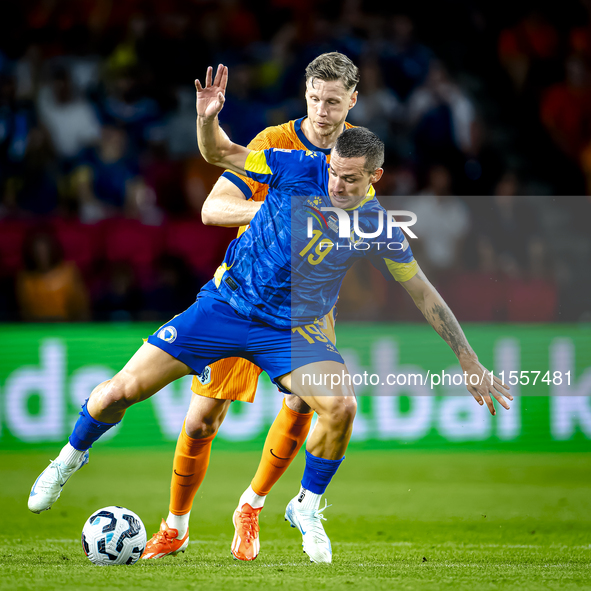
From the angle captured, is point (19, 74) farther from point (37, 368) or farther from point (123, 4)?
point (37, 368)

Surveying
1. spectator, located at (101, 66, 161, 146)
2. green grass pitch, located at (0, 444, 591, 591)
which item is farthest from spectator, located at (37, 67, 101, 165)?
green grass pitch, located at (0, 444, 591, 591)

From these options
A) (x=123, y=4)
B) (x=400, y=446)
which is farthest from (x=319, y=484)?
(x=123, y=4)

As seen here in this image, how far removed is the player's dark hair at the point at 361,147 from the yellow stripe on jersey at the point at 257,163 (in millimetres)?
372

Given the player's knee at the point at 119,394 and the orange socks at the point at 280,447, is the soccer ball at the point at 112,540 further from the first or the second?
the orange socks at the point at 280,447

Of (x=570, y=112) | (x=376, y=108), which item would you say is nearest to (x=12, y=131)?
(x=376, y=108)

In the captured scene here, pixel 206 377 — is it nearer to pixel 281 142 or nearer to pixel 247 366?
pixel 247 366

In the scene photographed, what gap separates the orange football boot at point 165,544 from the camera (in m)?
4.52

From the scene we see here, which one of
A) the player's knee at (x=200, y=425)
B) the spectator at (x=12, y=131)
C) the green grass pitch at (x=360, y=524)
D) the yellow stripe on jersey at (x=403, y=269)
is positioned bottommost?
the green grass pitch at (x=360, y=524)

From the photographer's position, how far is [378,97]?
32.1 feet

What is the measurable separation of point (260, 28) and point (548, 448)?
20.7 ft

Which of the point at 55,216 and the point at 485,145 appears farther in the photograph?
the point at 485,145

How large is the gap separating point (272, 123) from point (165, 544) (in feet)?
19.4

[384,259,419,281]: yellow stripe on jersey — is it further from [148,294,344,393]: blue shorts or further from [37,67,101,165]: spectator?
[37,67,101,165]: spectator

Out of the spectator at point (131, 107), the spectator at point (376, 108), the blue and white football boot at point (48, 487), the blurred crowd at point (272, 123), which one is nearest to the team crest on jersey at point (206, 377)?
the blue and white football boot at point (48, 487)
